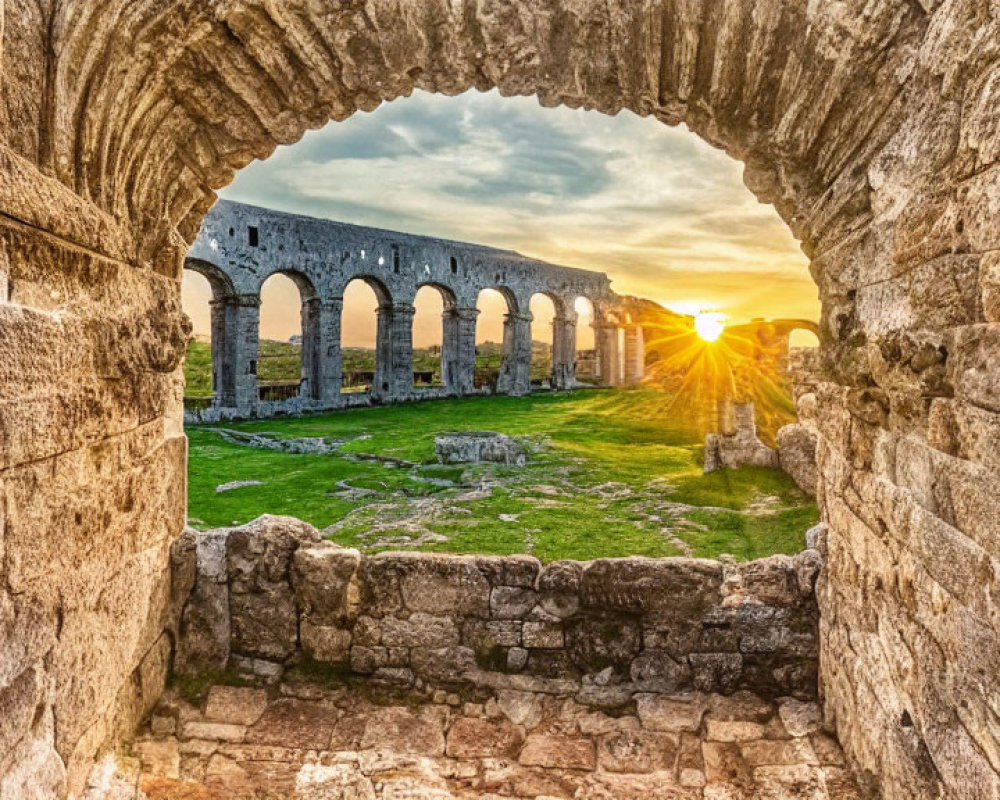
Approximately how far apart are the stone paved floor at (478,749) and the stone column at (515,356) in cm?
2350

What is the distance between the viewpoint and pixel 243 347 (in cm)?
1864

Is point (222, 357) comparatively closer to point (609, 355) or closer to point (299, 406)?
point (299, 406)

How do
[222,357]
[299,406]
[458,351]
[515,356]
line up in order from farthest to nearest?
[515,356] → [458,351] → [299,406] → [222,357]

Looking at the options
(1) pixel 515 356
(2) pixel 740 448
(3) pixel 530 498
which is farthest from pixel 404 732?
(1) pixel 515 356

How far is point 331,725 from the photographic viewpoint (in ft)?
10.6

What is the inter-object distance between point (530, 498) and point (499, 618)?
3964 millimetres

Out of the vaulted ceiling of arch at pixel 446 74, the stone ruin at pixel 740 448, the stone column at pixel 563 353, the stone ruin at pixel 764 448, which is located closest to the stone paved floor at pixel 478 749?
the vaulted ceiling of arch at pixel 446 74

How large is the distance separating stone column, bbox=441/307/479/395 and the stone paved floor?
71.6 ft

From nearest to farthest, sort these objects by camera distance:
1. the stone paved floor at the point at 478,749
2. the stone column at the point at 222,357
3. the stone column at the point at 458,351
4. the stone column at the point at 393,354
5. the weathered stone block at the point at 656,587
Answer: the stone paved floor at the point at 478,749 → the weathered stone block at the point at 656,587 → the stone column at the point at 222,357 → the stone column at the point at 393,354 → the stone column at the point at 458,351

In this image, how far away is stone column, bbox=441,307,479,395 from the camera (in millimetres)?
25125

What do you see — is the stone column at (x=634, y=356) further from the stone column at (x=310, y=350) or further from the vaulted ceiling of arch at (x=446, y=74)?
the vaulted ceiling of arch at (x=446, y=74)

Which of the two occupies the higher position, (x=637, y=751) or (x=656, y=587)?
(x=656, y=587)

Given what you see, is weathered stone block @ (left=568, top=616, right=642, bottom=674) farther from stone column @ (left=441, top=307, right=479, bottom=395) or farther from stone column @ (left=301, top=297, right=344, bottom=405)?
stone column @ (left=441, top=307, right=479, bottom=395)

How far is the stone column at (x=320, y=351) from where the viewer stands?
812 inches
